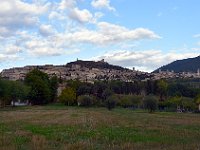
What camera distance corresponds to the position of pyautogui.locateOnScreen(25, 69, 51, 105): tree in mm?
117562

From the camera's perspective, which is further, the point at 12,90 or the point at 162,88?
the point at 162,88

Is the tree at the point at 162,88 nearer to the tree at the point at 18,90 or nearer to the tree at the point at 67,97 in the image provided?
the tree at the point at 67,97

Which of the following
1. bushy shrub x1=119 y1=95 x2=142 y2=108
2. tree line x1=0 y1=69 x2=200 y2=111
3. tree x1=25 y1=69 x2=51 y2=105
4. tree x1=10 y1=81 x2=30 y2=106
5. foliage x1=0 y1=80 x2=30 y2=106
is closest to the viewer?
foliage x1=0 y1=80 x2=30 y2=106

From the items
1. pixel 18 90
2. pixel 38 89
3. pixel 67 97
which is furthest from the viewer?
pixel 67 97

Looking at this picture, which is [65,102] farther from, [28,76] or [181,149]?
[181,149]

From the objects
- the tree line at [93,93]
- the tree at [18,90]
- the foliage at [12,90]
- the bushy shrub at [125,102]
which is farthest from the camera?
the bushy shrub at [125,102]

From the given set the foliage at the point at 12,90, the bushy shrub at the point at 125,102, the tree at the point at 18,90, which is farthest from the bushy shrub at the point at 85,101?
the tree at the point at 18,90

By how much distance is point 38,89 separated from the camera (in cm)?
11756

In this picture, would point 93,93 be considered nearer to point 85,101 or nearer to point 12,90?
point 85,101

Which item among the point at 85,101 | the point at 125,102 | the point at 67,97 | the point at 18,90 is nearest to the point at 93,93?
the point at 125,102

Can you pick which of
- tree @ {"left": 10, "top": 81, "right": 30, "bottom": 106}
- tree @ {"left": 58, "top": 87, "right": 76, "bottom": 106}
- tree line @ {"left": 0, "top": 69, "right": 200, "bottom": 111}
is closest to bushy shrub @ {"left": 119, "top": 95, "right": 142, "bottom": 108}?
tree line @ {"left": 0, "top": 69, "right": 200, "bottom": 111}

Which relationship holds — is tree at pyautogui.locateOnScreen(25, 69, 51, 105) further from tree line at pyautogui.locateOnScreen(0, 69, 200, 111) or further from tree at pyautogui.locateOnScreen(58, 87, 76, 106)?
tree at pyautogui.locateOnScreen(58, 87, 76, 106)

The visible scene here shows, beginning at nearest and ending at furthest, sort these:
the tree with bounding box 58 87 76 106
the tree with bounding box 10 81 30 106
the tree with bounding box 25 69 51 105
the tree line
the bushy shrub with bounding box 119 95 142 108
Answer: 1. the tree with bounding box 10 81 30 106
2. the tree line
3. the tree with bounding box 25 69 51 105
4. the tree with bounding box 58 87 76 106
5. the bushy shrub with bounding box 119 95 142 108

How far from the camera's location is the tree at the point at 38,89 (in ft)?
386
